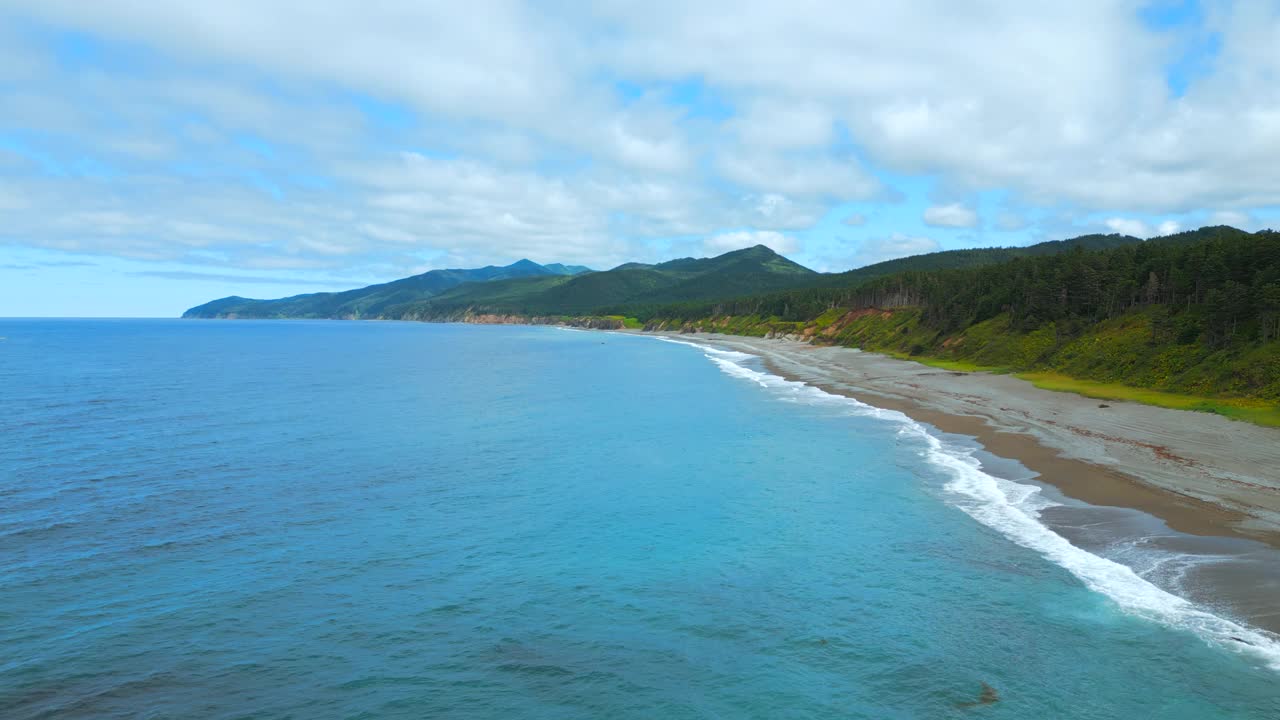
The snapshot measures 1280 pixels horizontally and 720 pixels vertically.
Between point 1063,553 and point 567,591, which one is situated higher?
point 1063,553

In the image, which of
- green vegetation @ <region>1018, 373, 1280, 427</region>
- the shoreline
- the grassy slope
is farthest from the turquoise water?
the grassy slope

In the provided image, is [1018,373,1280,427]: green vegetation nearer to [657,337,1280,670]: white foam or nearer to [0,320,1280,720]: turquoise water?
[657,337,1280,670]: white foam

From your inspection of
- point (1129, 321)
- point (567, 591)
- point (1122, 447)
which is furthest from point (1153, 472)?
point (1129, 321)

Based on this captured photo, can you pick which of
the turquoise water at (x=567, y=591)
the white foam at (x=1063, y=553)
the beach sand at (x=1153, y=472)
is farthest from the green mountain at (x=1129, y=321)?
the turquoise water at (x=567, y=591)

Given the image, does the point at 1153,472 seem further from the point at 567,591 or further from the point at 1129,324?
the point at 1129,324

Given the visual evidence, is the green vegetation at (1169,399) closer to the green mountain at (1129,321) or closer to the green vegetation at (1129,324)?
the green vegetation at (1129,324)
